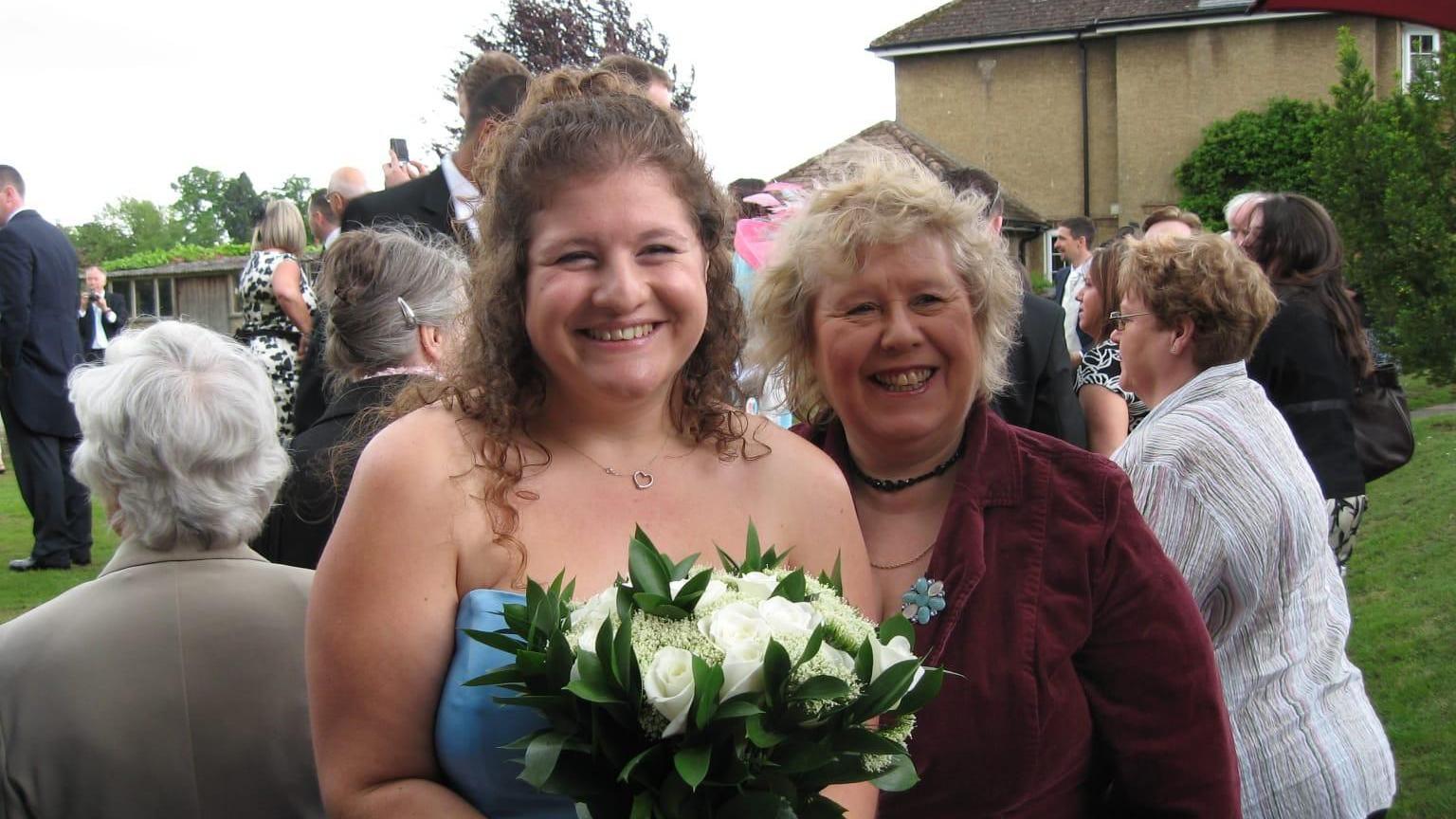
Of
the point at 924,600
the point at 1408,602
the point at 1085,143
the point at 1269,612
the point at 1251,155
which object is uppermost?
the point at 1085,143

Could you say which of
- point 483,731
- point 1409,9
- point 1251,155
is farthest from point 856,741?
point 1251,155

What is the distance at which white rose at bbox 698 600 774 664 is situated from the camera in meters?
1.77

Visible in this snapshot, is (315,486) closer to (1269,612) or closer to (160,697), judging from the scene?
(160,697)

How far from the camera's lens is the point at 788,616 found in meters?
1.85

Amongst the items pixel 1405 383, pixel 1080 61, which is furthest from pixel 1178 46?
pixel 1405 383

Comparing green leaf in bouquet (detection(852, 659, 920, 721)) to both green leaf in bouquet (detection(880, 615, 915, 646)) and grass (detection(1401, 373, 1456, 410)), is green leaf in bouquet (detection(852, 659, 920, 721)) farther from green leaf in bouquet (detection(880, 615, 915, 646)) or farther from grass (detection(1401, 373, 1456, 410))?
grass (detection(1401, 373, 1456, 410))

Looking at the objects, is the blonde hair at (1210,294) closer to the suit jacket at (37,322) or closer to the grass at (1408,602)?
the grass at (1408,602)

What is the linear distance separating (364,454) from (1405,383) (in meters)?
18.5

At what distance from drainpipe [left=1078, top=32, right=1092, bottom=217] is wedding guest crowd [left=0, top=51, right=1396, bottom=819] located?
1171 inches

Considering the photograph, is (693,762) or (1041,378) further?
(1041,378)

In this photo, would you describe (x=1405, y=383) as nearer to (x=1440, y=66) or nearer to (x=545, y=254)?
(x=1440, y=66)

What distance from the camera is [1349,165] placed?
7.73 metres

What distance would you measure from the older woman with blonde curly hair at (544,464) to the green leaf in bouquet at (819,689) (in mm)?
538

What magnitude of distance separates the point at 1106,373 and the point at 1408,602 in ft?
13.0
